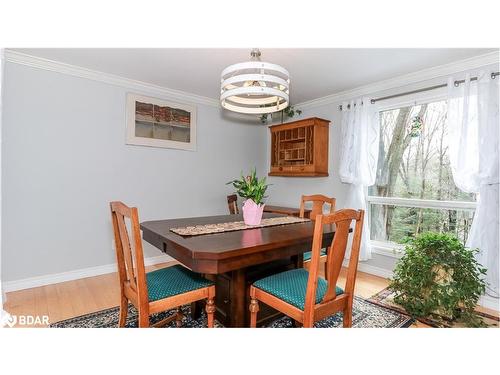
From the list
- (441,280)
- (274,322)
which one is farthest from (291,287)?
(441,280)

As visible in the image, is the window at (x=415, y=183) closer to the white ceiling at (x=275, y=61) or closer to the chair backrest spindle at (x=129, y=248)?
the white ceiling at (x=275, y=61)

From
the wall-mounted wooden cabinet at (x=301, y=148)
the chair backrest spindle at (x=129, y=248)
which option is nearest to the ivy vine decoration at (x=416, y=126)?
the wall-mounted wooden cabinet at (x=301, y=148)

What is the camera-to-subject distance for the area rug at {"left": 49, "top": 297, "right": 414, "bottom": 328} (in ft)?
6.49

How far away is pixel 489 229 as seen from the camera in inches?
92.9

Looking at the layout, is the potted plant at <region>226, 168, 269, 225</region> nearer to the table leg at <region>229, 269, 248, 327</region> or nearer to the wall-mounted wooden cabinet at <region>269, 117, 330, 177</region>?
the table leg at <region>229, 269, 248, 327</region>

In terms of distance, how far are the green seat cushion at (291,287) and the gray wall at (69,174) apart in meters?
2.18

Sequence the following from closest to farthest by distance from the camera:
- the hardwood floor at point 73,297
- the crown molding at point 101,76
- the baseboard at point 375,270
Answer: the hardwood floor at point 73,297, the crown molding at point 101,76, the baseboard at point 375,270

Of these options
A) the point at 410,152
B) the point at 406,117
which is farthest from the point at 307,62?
the point at 410,152

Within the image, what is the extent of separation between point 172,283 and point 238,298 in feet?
1.43

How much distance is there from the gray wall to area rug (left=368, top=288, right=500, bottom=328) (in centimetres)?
246

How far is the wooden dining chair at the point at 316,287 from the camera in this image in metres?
1.42

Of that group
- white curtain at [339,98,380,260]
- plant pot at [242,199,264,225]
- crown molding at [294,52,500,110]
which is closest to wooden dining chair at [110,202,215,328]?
plant pot at [242,199,264,225]
